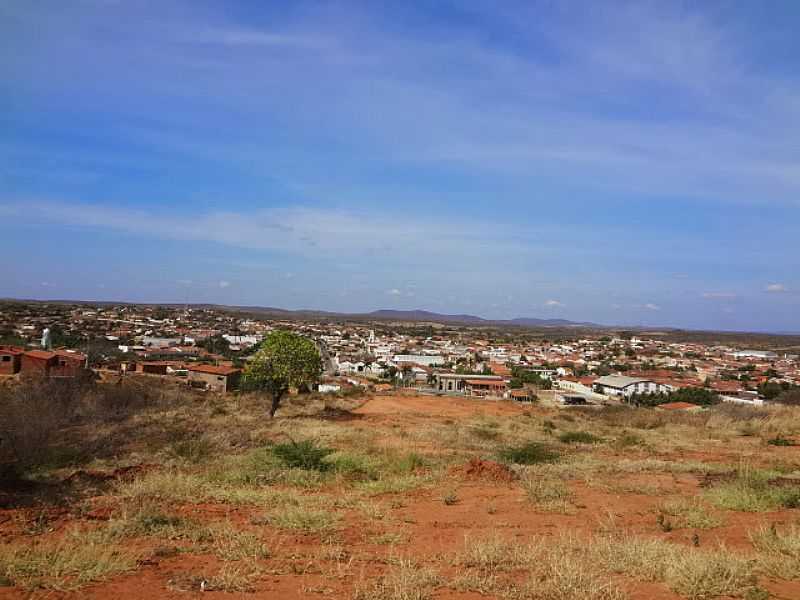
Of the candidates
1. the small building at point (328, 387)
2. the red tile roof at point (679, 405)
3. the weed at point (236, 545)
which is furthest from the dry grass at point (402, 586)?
the red tile roof at point (679, 405)

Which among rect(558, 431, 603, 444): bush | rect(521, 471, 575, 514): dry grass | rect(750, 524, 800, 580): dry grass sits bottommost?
rect(558, 431, 603, 444): bush

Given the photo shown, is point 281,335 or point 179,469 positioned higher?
point 281,335

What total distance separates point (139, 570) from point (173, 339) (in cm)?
7699

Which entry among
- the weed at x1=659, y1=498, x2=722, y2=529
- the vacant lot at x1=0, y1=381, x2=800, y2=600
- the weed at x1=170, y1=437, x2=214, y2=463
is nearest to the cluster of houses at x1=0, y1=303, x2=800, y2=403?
the weed at x1=170, y1=437, x2=214, y2=463

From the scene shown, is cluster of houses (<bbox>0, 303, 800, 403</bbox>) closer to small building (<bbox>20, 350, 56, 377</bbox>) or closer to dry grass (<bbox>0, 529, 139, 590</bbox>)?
small building (<bbox>20, 350, 56, 377</bbox>)

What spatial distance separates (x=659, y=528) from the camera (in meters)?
9.28

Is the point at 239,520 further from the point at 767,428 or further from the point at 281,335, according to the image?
the point at 767,428

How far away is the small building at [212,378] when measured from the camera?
41022 mm

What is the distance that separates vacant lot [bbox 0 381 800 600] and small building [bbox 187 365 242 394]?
837 inches

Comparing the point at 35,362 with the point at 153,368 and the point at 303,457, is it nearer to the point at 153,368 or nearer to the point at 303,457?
the point at 153,368

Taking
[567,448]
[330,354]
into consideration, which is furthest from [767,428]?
[330,354]

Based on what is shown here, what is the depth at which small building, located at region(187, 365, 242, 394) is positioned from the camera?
135 ft

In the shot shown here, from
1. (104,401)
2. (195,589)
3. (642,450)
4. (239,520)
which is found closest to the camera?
(195,589)

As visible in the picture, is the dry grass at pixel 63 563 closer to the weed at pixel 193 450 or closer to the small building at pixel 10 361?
the weed at pixel 193 450
